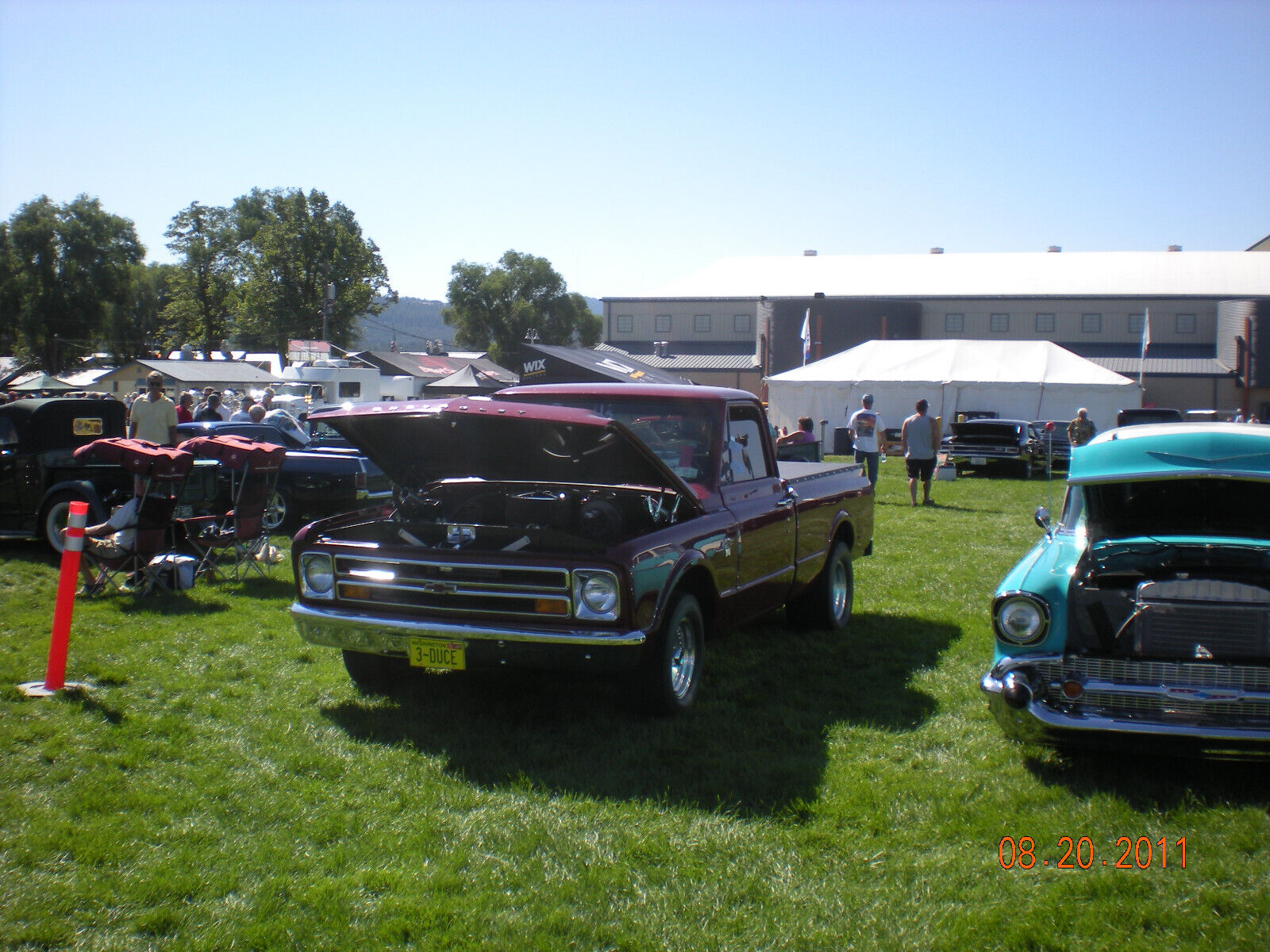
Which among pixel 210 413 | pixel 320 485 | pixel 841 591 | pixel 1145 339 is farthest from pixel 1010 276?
pixel 841 591

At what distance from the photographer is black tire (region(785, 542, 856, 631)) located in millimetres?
7738

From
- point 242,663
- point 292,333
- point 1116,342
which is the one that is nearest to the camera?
point 242,663

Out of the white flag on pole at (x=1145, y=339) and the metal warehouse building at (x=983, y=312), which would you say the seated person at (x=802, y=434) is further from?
the metal warehouse building at (x=983, y=312)

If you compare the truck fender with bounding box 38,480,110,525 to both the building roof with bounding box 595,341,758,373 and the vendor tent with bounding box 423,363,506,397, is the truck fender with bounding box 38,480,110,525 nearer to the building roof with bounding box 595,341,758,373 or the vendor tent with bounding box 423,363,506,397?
the vendor tent with bounding box 423,363,506,397

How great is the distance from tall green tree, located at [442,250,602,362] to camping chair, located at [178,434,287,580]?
298 feet

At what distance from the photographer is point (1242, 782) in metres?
4.66

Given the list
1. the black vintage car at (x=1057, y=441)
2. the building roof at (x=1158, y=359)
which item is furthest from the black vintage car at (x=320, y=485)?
the building roof at (x=1158, y=359)

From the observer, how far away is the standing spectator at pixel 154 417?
1205cm

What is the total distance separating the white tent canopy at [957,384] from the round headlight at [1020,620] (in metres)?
24.9

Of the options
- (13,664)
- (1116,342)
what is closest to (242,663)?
(13,664)

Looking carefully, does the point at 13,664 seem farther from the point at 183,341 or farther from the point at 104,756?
the point at 183,341

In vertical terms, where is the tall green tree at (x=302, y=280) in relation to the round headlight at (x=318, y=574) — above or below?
above

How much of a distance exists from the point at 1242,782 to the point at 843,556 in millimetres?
3815
